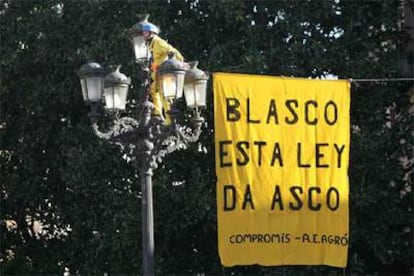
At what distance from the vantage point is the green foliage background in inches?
523

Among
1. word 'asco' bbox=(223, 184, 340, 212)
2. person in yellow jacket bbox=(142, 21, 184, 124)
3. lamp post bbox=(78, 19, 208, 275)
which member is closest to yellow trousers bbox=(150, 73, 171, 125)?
person in yellow jacket bbox=(142, 21, 184, 124)

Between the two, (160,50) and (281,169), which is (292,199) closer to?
(281,169)

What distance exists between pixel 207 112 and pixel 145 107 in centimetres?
498

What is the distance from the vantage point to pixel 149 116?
8750 mm

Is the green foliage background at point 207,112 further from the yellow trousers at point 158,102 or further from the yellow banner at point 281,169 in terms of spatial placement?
the yellow trousers at point 158,102

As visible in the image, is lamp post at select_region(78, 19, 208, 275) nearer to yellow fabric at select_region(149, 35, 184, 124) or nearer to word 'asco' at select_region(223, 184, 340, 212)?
yellow fabric at select_region(149, 35, 184, 124)

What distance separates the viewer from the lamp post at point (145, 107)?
27.9 feet

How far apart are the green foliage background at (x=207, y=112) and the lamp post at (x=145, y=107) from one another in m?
4.25

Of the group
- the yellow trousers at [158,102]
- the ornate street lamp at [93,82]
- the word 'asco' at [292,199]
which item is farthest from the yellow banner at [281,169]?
the ornate street lamp at [93,82]

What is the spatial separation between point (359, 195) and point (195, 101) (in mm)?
5233

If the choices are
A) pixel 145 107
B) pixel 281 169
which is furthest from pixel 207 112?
pixel 145 107

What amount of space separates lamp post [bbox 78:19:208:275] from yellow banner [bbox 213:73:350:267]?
0.79 meters

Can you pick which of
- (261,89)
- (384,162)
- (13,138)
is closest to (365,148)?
(384,162)

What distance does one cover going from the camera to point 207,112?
44.5 feet
